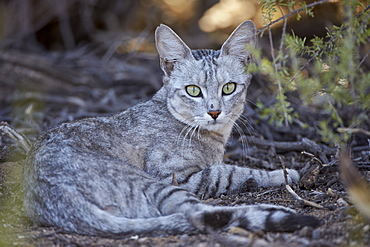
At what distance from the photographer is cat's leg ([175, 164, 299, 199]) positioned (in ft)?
13.8

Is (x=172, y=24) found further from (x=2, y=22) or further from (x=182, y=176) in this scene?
(x=182, y=176)

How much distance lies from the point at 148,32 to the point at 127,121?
5.73 m

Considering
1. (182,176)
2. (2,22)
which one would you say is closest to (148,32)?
(2,22)

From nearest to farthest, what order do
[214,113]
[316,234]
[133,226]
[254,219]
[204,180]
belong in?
1. [316,234]
2. [254,219]
3. [133,226]
4. [204,180]
5. [214,113]

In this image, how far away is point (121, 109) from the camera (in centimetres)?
675

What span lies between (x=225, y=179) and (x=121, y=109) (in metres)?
2.95

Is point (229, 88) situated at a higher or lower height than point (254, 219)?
higher

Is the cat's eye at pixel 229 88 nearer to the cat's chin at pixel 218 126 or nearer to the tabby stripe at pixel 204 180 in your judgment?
the cat's chin at pixel 218 126

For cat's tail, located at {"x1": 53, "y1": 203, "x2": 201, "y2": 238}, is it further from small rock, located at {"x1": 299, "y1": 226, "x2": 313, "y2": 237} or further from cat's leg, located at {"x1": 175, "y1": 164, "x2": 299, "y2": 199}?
cat's leg, located at {"x1": 175, "y1": 164, "x2": 299, "y2": 199}

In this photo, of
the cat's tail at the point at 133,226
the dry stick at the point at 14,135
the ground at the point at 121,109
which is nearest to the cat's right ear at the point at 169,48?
the ground at the point at 121,109

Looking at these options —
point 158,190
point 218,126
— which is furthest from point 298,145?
point 158,190

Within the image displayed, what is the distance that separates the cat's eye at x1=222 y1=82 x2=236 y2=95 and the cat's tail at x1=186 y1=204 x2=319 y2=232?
170 centimetres

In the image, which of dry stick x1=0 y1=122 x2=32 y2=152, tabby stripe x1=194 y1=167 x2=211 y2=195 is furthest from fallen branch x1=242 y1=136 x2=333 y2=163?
dry stick x1=0 y1=122 x2=32 y2=152

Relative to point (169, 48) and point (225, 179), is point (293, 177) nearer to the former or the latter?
point (225, 179)
